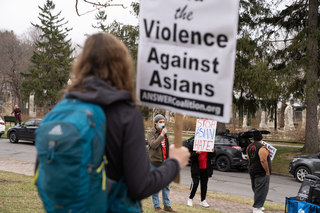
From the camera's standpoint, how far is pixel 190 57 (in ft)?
7.13

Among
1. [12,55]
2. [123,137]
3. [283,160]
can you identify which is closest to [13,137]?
[283,160]

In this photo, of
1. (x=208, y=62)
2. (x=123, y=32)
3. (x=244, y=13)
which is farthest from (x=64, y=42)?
(x=208, y=62)

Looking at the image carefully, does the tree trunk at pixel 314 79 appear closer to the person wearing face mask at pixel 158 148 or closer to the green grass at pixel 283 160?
the green grass at pixel 283 160

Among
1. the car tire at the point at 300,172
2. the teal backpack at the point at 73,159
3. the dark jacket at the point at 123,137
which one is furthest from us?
the car tire at the point at 300,172

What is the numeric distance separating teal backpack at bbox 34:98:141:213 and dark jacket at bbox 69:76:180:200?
53 millimetres

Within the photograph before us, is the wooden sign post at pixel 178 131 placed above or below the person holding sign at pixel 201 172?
above

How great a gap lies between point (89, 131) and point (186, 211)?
5861 millimetres

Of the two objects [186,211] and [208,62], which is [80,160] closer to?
[208,62]

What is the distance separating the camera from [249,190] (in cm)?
1135

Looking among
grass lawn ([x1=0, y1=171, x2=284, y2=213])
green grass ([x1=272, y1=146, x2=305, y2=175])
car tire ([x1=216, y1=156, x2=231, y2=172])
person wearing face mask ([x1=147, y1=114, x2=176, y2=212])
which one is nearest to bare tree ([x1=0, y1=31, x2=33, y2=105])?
green grass ([x1=272, y1=146, x2=305, y2=175])

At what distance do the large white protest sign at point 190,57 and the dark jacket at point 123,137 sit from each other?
0.48 m

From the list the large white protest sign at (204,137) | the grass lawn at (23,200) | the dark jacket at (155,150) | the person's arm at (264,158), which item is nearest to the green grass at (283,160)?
the grass lawn at (23,200)

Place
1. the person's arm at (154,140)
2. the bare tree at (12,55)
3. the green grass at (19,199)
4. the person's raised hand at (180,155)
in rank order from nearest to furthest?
the person's raised hand at (180,155)
the green grass at (19,199)
the person's arm at (154,140)
the bare tree at (12,55)

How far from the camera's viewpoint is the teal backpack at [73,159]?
1543 millimetres
